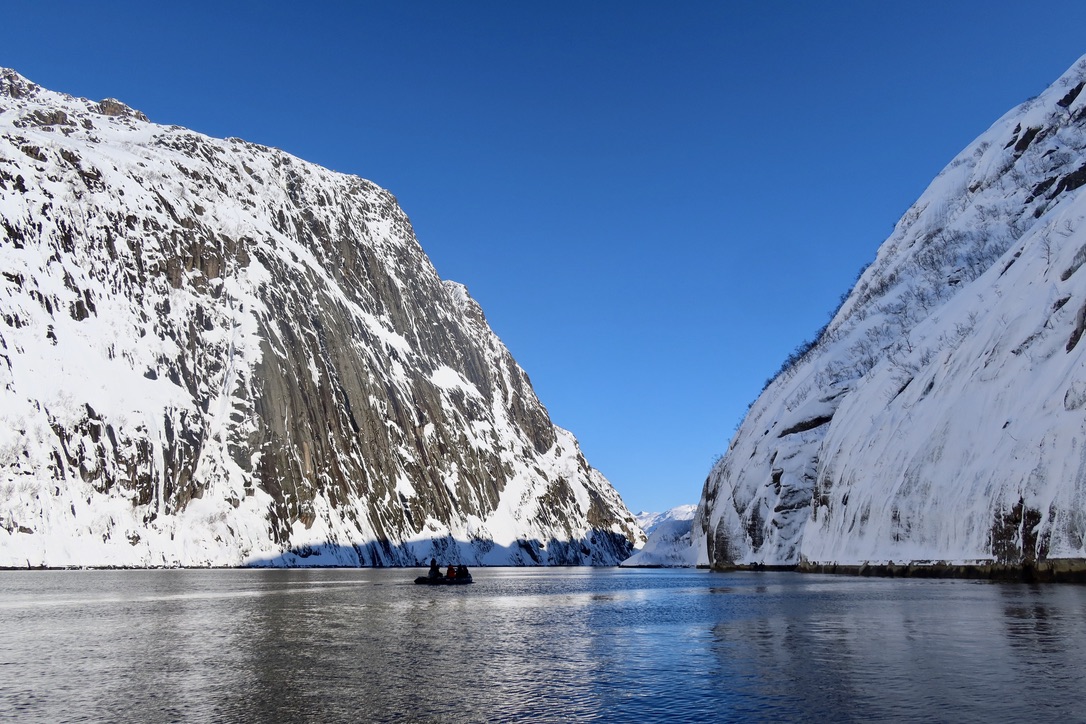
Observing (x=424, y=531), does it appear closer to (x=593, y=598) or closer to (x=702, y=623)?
(x=593, y=598)

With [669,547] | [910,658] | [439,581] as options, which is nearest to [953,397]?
[910,658]

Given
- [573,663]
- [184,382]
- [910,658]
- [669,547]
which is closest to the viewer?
[910,658]

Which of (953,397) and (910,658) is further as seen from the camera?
(953,397)

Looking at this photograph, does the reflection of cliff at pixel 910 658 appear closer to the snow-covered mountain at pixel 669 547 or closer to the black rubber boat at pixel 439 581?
the black rubber boat at pixel 439 581

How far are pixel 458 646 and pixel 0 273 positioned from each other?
12336 centimetres

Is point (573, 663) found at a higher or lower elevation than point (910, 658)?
lower

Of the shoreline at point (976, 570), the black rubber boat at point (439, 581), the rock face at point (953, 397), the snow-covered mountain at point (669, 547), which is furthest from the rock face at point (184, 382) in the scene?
the shoreline at point (976, 570)

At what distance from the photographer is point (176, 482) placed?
13275 centimetres

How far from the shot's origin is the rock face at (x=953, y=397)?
42469 millimetres

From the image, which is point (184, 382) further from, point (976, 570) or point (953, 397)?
point (976, 570)

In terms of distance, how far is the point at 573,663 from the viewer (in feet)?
70.5

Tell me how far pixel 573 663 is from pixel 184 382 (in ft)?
444

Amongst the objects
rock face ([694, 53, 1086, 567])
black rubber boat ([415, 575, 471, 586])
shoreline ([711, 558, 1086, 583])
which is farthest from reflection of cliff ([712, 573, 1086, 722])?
black rubber boat ([415, 575, 471, 586])

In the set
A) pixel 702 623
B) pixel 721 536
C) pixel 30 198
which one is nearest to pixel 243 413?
pixel 30 198
